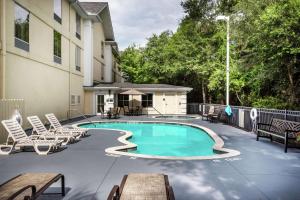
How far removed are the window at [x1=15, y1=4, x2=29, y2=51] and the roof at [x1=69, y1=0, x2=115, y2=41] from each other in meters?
7.81

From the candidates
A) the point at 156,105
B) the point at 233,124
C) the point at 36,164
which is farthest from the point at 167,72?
the point at 36,164

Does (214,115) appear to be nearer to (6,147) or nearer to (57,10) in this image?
(57,10)

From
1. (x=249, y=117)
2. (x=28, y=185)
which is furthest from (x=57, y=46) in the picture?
(x=28, y=185)

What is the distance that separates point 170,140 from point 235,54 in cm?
1644

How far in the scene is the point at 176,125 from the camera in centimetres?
1988

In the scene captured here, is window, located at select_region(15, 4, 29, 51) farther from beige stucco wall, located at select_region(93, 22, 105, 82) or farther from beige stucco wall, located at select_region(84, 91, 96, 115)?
beige stucco wall, located at select_region(93, 22, 105, 82)

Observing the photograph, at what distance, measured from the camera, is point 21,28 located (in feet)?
45.6

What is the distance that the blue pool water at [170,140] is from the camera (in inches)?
463

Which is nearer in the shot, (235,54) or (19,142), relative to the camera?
(19,142)

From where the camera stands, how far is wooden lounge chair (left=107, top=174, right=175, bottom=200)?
3.88 metres

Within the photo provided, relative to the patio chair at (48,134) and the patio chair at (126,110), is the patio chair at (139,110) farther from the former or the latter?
the patio chair at (48,134)

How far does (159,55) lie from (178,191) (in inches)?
1195

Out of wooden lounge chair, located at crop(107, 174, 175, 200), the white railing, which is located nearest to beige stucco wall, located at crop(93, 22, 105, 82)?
the white railing

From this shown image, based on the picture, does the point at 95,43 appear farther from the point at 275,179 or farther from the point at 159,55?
the point at 275,179
